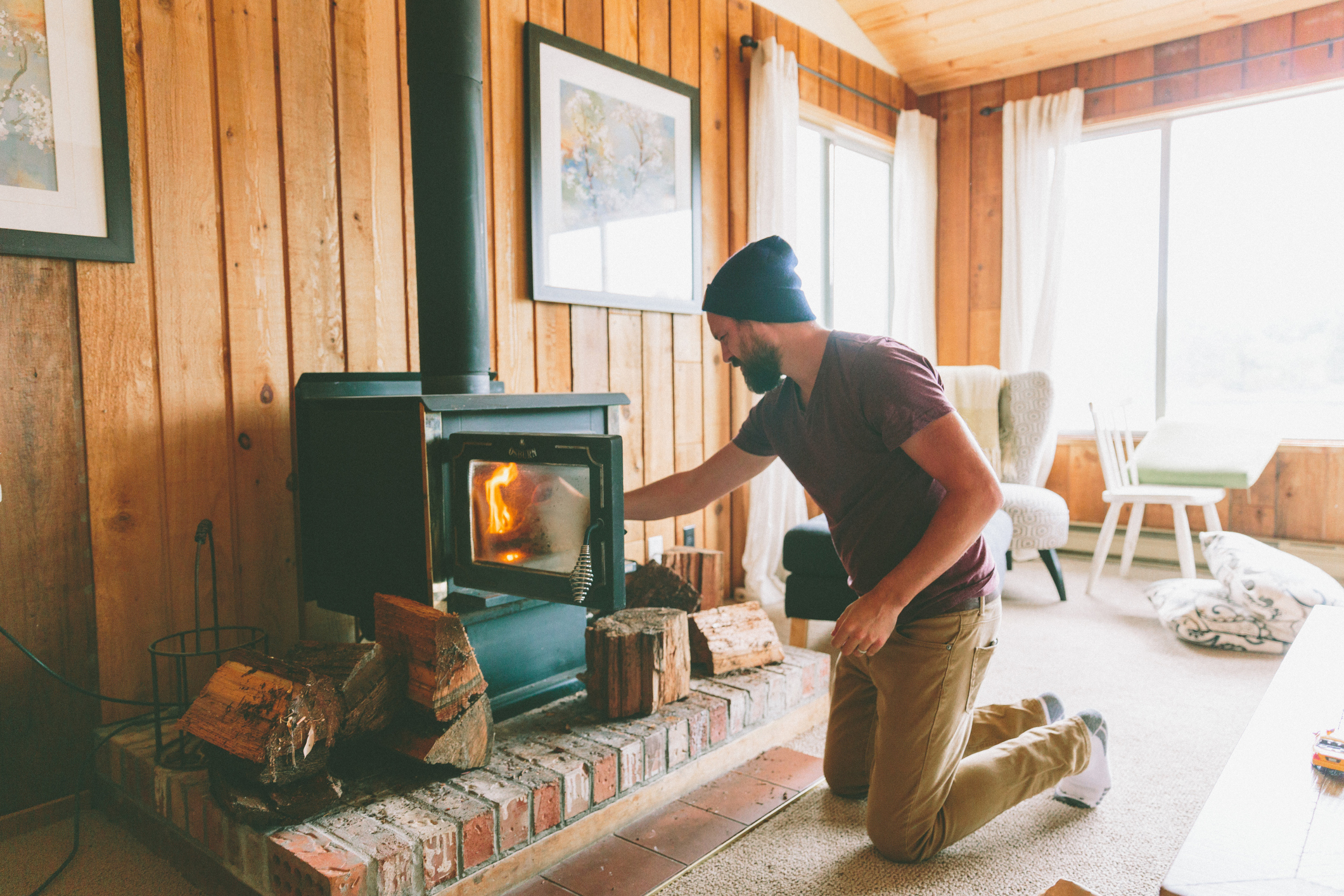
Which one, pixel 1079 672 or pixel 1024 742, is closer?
pixel 1024 742

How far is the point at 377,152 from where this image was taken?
2328 mm

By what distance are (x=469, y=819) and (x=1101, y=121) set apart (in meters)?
4.55

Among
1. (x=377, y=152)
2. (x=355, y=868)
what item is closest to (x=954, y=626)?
(x=355, y=868)

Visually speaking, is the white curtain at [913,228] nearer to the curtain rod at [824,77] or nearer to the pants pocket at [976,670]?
the curtain rod at [824,77]

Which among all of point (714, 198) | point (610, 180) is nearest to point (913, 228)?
point (714, 198)

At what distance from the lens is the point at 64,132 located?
177 centimetres

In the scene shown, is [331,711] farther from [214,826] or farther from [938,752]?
[938,752]

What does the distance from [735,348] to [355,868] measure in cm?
109

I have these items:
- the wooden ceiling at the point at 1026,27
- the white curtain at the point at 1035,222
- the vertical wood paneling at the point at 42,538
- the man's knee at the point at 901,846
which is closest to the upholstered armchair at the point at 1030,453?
the white curtain at the point at 1035,222

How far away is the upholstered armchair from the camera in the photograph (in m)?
3.49

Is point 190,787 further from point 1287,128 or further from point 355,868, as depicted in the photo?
point 1287,128

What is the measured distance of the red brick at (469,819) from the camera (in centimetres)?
147

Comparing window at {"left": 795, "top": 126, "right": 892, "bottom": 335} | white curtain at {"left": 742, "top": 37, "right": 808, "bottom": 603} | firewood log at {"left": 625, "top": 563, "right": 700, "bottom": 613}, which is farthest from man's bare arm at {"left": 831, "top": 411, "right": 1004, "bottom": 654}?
window at {"left": 795, "top": 126, "right": 892, "bottom": 335}

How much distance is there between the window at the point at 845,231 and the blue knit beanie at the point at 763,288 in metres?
2.24
